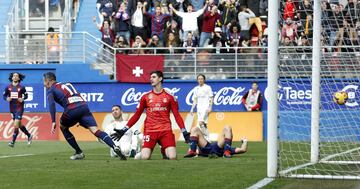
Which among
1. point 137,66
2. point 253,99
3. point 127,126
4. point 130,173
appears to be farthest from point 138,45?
point 130,173

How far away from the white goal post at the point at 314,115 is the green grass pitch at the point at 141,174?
621mm

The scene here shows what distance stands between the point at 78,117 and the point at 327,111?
5126mm

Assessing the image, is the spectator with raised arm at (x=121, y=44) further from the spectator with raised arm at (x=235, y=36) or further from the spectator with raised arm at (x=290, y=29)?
the spectator with raised arm at (x=290, y=29)

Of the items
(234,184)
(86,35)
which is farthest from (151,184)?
(86,35)

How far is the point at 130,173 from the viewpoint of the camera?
1418cm

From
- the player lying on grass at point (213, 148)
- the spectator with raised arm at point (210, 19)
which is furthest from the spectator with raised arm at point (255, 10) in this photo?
the player lying on grass at point (213, 148)

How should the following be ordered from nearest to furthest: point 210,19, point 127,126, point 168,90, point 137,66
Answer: point 127,126 → point 168,90 → point 210,19 → point 137,66

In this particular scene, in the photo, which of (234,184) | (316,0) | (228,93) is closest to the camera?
(234,184)

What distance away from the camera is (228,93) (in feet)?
106

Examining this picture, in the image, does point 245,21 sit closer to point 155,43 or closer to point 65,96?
point 155,43

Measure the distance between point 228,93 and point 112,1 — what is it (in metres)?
6.01

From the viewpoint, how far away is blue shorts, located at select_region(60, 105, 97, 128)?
18.9 m

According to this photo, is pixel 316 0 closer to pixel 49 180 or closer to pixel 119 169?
pixel 119 169

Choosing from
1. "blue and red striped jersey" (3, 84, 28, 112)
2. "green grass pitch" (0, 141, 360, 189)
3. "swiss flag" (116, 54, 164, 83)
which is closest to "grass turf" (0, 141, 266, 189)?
"green grass pitch" (0, 141, 360, 189)
